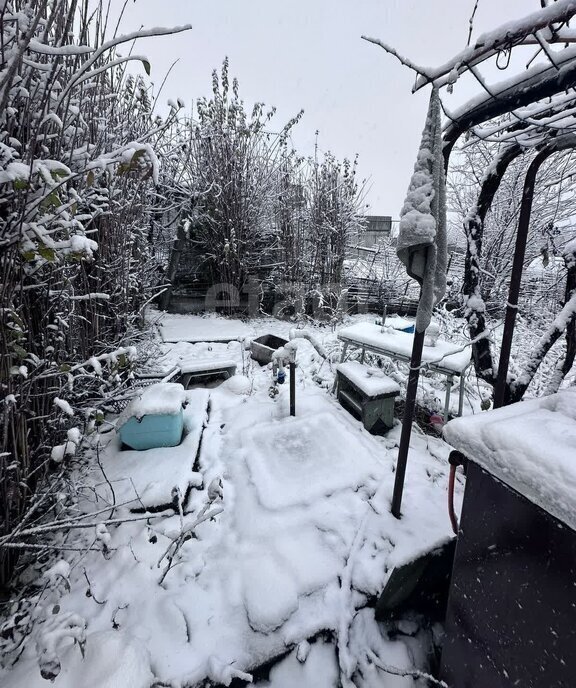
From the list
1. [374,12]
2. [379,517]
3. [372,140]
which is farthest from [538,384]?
[372,140]

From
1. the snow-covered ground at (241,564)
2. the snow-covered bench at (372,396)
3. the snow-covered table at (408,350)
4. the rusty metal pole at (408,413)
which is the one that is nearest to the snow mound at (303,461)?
the snow-covered ground at (241,564)

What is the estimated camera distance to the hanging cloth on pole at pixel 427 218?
4.88 ft

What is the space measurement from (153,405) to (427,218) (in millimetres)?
2260

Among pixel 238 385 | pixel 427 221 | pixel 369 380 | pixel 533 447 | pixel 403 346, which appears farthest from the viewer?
pixel 238 385

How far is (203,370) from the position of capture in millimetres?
4102

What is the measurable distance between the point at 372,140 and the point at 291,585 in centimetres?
1156

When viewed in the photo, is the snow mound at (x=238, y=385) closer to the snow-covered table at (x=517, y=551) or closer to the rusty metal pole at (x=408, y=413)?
the rusty metal pole at (x=408, y=413)

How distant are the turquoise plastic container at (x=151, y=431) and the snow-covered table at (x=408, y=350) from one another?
222cm

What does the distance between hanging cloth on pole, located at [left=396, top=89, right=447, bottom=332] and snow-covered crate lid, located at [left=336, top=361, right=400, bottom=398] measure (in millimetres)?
1462

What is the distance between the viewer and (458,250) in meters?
7.27

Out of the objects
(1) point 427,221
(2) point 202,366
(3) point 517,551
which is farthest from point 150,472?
(1) point 427,221

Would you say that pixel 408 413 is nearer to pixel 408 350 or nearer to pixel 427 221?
pixel 427 221

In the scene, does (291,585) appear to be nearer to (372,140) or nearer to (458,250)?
(458,250)

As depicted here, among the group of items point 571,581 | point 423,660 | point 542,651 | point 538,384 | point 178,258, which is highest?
point 178,258
